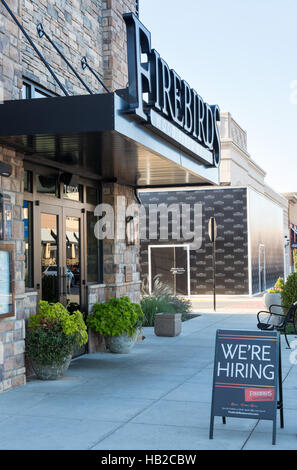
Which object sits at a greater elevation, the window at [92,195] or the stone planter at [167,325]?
the window at [92,195]

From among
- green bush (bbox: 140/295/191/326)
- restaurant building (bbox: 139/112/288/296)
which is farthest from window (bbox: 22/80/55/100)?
restaurant building (bbox: 139/112/288/296)

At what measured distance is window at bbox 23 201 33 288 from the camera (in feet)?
30.7

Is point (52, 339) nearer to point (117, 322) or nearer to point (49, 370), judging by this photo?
point (49, 370)

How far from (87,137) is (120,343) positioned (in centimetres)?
457

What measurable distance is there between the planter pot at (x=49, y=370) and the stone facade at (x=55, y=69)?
30cm


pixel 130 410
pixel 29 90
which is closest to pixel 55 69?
pixel 29 90

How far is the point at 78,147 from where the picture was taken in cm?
873

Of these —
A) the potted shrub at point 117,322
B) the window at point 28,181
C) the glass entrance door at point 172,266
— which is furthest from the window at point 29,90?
the glass entrance door at point 172,266

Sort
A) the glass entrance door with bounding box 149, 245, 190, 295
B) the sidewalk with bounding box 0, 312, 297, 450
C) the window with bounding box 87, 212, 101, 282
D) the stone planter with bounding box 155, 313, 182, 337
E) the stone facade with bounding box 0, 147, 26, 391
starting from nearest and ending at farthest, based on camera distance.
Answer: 1. the sidewalk with bounding box 0, 312, 297, 450
2. the stone facade with bounding box 0, 147, 26, 391
3. the window with bounding box 87, 212, 101, 282
4. the stone planter with bounding box 155, 313, 182, 337
5. the glass entrance door with bounding box 149, 245, 190, 295

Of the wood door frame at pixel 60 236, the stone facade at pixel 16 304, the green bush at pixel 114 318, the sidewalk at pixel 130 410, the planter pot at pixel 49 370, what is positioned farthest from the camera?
the green bush at pixel 114 318

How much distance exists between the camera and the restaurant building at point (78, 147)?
782 cm

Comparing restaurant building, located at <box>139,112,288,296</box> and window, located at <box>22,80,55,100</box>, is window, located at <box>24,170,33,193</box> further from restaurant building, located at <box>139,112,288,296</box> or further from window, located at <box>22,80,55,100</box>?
restaurant building, located at <box>139,112,288,296</box>

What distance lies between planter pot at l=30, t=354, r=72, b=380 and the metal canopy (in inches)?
122

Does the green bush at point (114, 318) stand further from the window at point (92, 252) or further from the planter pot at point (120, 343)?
the window at point (92, 252)
